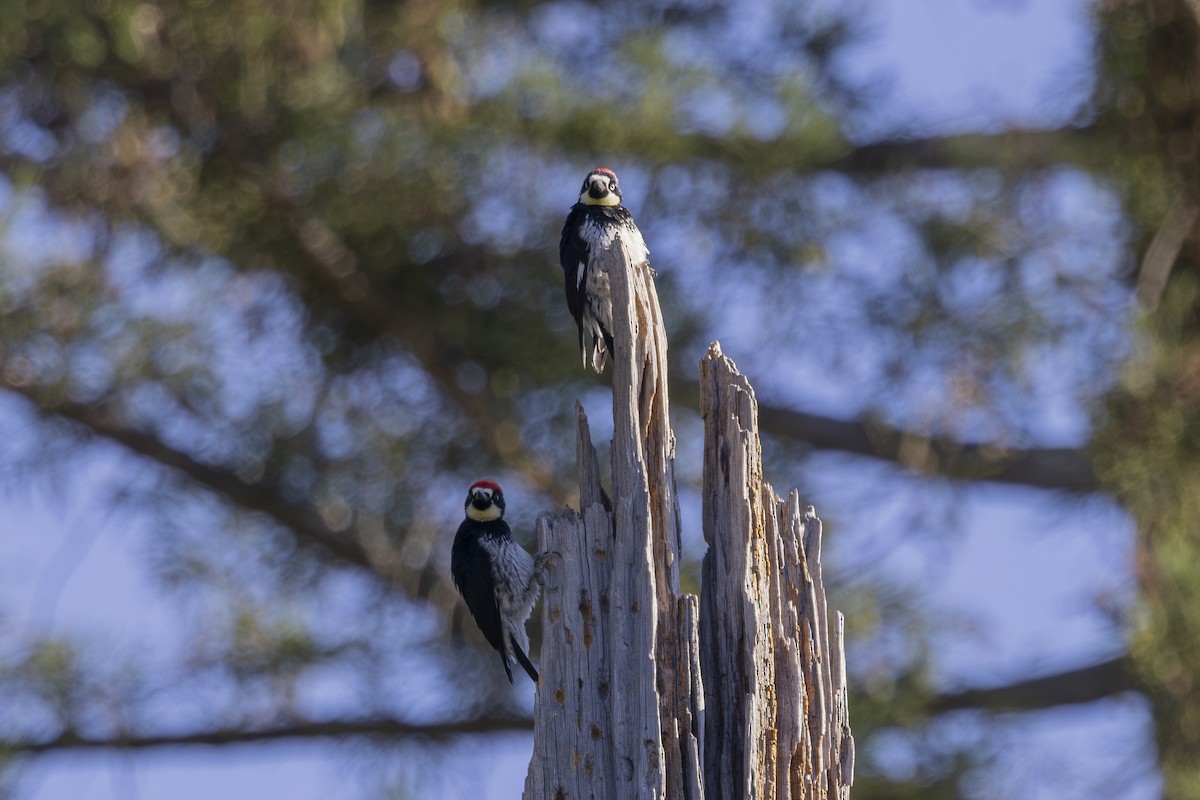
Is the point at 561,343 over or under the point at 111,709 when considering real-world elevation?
over

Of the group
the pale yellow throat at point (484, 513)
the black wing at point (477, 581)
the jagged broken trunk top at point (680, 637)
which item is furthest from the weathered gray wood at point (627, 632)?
the pale yellow throat at point (484, 513)

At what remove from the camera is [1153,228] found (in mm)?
7195

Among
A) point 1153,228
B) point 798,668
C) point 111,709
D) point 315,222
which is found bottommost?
point 798,668

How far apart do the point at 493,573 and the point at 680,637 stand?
6.94ft

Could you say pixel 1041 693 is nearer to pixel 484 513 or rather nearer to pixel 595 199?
pixel 484 513

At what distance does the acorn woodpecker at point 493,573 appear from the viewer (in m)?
5.23

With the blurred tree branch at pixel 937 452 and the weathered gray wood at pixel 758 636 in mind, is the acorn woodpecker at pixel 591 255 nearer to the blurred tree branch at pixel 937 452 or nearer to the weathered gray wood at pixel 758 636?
the weathered gray wood at pixel 758 636

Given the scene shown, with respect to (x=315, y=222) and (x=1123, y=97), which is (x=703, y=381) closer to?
(x=315, y=222)

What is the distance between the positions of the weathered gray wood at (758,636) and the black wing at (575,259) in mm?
1196

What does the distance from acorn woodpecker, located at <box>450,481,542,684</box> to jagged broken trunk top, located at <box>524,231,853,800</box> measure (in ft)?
5.76

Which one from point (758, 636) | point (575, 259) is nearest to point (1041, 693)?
point (575, 259)

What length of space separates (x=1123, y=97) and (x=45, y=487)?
16.8 ft

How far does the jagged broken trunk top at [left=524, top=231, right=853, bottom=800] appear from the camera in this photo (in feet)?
10.5

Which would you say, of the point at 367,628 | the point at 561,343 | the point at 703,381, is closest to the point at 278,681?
the point at 367,628
